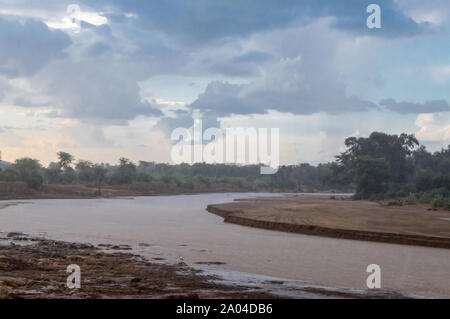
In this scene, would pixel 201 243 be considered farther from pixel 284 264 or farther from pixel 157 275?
pixel 157 275

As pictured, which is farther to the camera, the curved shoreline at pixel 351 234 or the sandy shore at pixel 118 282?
the curved shoreline at pixel 351 234

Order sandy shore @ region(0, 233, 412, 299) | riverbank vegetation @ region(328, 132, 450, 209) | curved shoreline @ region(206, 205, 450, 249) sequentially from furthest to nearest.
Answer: riverbank vegetation @ region(328, 132, 450, 209) → curved shoreline @ region(206, 205, 450, 249) → sandy shore @ region(0, 233, 412, 299)

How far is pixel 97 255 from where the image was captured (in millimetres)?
15070

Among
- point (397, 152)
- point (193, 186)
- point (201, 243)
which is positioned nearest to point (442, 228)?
point (201, 243)

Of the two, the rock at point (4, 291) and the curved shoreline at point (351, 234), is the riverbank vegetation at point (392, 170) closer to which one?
the curved shoreline at point (351, 234)

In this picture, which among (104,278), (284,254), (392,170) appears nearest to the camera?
(104,278)

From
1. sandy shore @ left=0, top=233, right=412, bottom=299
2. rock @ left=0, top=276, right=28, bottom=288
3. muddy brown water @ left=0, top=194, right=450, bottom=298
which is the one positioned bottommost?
muddy brown water @ left=0, top=194, right=450, bottom=298

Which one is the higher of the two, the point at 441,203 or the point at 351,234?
the point at 441,203

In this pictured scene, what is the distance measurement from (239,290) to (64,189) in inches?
3107

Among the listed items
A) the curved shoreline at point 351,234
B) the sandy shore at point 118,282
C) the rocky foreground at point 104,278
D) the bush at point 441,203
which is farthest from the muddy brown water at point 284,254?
the bush at point 441,203

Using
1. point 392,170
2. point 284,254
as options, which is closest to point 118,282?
point 284,254

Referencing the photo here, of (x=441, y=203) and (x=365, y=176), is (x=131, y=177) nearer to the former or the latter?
(x=365, y=176)

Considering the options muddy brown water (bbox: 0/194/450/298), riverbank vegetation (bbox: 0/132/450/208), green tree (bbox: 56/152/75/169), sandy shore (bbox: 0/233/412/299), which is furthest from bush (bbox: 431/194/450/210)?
green tree (bbox: 56/152/75/169)

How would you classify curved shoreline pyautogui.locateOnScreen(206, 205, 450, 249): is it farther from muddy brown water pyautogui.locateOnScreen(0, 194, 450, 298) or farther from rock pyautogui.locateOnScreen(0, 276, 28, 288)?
rock pyautogui.locateOnScreen(0, 276, 28, 288)
